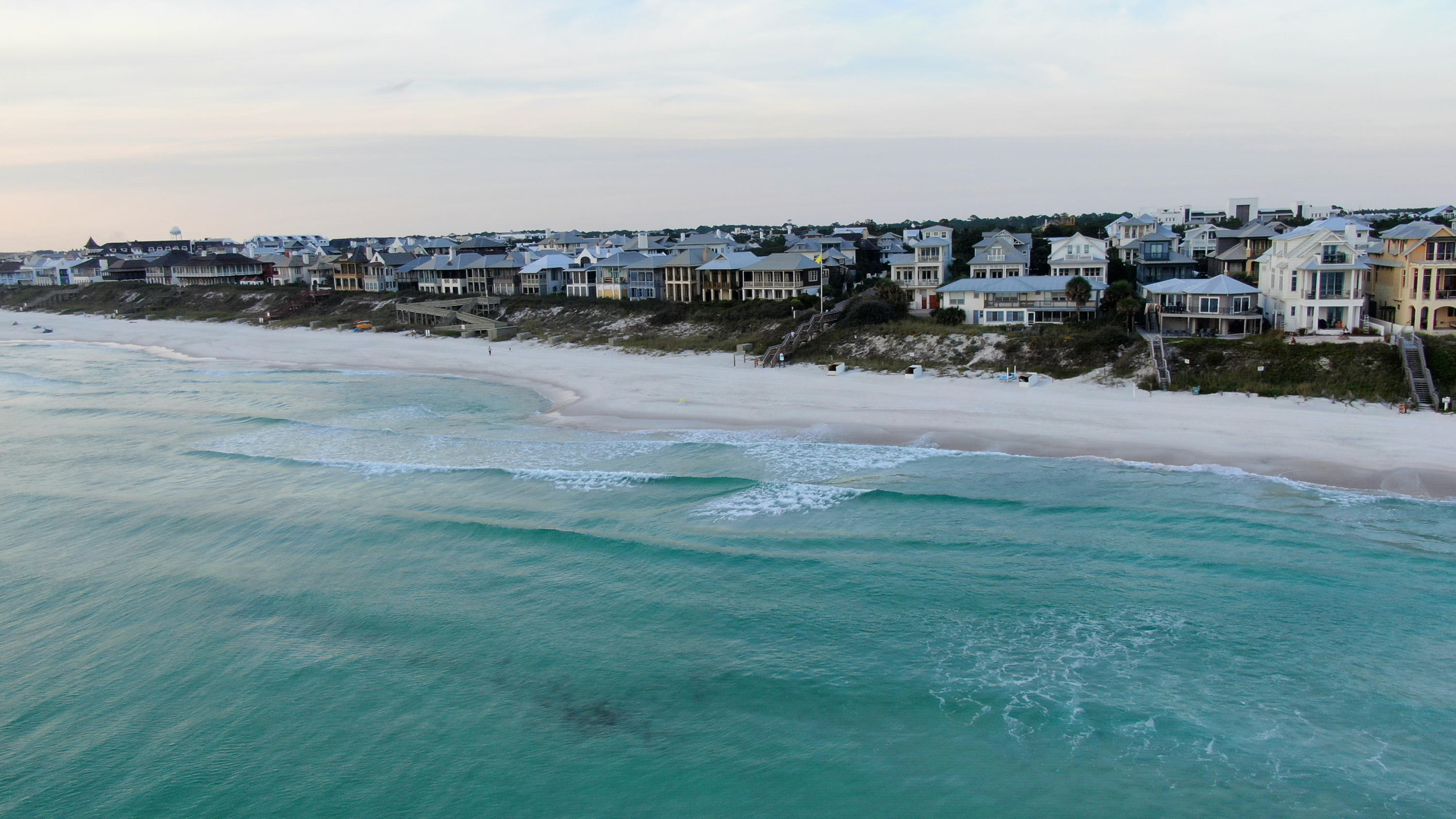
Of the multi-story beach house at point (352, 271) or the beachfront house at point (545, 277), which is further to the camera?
the multi-story beach house at point (352, 271)

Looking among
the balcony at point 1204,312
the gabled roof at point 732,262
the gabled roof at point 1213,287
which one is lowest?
the balcony at point 1204,312

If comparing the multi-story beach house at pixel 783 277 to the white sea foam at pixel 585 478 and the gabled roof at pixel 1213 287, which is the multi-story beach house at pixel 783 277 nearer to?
the gabled roof at pixel 1213 287

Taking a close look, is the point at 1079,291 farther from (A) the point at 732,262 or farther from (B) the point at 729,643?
(B) the point at 729,643

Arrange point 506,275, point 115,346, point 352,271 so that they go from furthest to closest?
point 352,271
point 506,275
point 115,346

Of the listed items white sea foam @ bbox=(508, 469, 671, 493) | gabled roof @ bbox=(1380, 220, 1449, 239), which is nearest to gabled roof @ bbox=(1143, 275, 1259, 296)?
gabled roof @ bbox=(1380, 220, 1449, 239)

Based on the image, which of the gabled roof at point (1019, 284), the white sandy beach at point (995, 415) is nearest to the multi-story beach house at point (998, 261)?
the gabled roof at point (1019, 284)

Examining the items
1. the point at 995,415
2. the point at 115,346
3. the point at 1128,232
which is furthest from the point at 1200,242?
the point at 115,346
